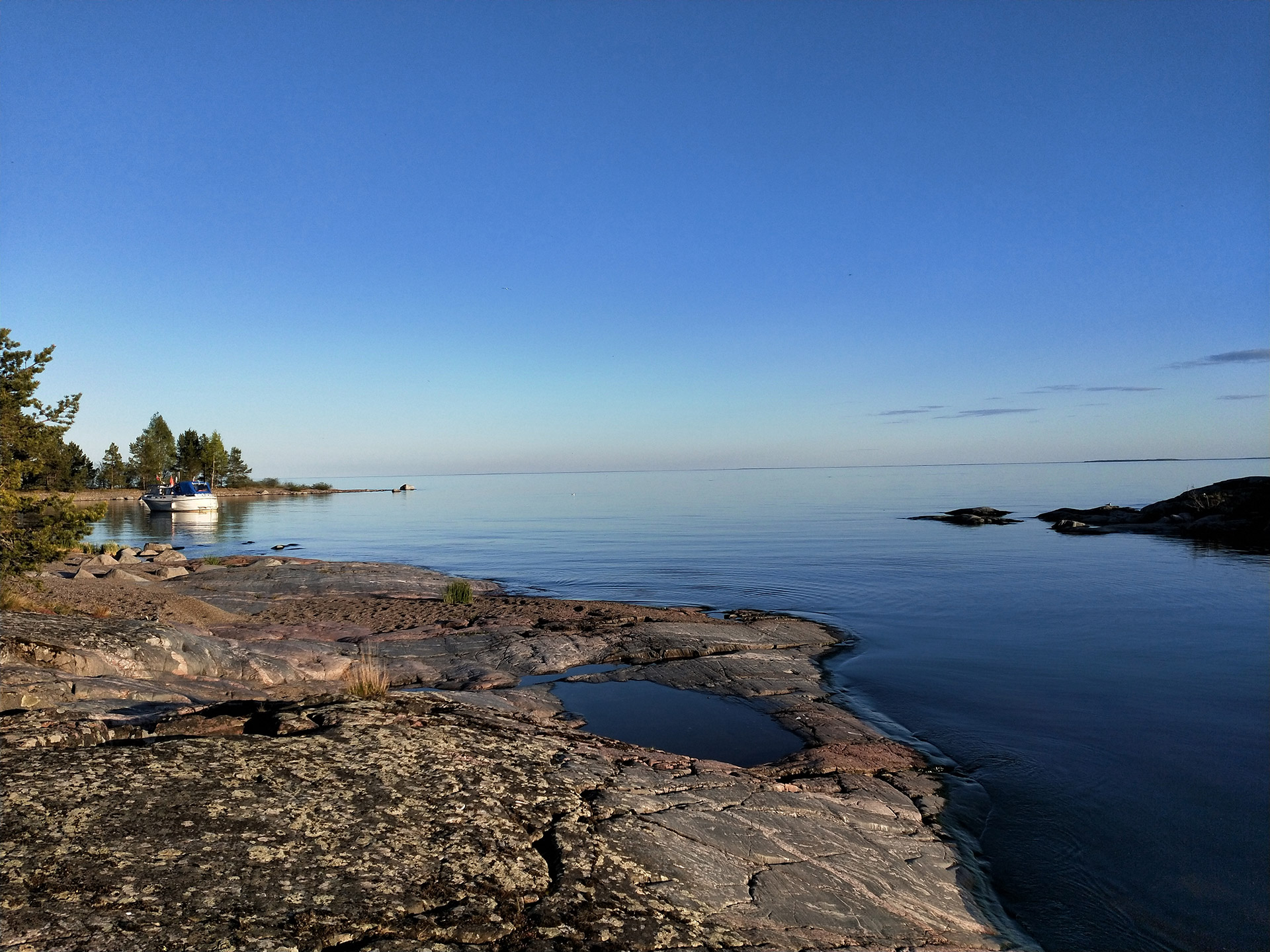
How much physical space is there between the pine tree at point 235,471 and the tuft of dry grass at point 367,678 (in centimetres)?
15641

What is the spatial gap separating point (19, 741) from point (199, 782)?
1240 mm

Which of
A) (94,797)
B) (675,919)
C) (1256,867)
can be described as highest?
(94,797)

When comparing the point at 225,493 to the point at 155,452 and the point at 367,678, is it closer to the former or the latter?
the point at 155,452

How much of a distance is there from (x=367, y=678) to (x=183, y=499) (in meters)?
84.8

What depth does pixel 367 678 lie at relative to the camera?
8406mm

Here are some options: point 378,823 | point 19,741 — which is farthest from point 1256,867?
point 19,741

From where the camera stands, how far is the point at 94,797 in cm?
402

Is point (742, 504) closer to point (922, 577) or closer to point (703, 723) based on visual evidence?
point (922, 577)

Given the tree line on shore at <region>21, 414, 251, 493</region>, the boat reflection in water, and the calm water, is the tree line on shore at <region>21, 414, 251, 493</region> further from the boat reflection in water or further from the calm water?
the calm water

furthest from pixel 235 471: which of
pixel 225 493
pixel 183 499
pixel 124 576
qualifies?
pixel 124 576

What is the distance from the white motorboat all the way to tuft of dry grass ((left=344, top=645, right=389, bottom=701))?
78.3 m

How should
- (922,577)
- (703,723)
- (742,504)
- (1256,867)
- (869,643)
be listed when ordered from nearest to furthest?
(1256,867)
(703,723)
(869,643)
(922,577)
(742,504)

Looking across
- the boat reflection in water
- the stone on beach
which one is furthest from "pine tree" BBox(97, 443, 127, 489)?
the stone on beach

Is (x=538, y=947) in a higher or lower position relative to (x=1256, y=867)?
higher
